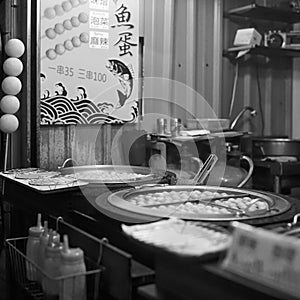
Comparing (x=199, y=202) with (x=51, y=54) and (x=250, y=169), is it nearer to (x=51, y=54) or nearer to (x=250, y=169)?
(x=250, y=169)

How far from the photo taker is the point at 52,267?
2.22m

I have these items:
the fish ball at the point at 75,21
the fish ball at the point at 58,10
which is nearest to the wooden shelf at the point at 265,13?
the fish ball at the point at 75,21

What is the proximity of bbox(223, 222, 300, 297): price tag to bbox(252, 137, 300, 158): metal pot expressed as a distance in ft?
11.2

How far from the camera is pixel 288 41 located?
17.0 feet

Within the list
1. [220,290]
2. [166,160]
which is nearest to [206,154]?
[166,160]

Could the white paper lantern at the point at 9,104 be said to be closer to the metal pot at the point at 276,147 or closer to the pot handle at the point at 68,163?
the pot handle at the point at 68,163

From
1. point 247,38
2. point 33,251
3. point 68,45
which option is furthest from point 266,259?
point 247,38

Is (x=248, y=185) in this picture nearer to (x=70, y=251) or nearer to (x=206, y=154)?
(x=206, y=154)

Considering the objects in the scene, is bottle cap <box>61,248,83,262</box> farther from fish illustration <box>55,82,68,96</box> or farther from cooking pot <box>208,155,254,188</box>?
fish illustration <box>55,82,68,96</box>

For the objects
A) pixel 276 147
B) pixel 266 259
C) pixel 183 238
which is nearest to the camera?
pixel 266 259

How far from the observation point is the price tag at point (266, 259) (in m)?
1.37

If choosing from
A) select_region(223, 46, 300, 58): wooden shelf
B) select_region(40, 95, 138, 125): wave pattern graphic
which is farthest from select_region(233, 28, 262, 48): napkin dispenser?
select_region(40, 95, 138, 125): wave pattern graphic

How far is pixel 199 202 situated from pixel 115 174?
114 cm

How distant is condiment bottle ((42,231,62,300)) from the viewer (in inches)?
87.0
